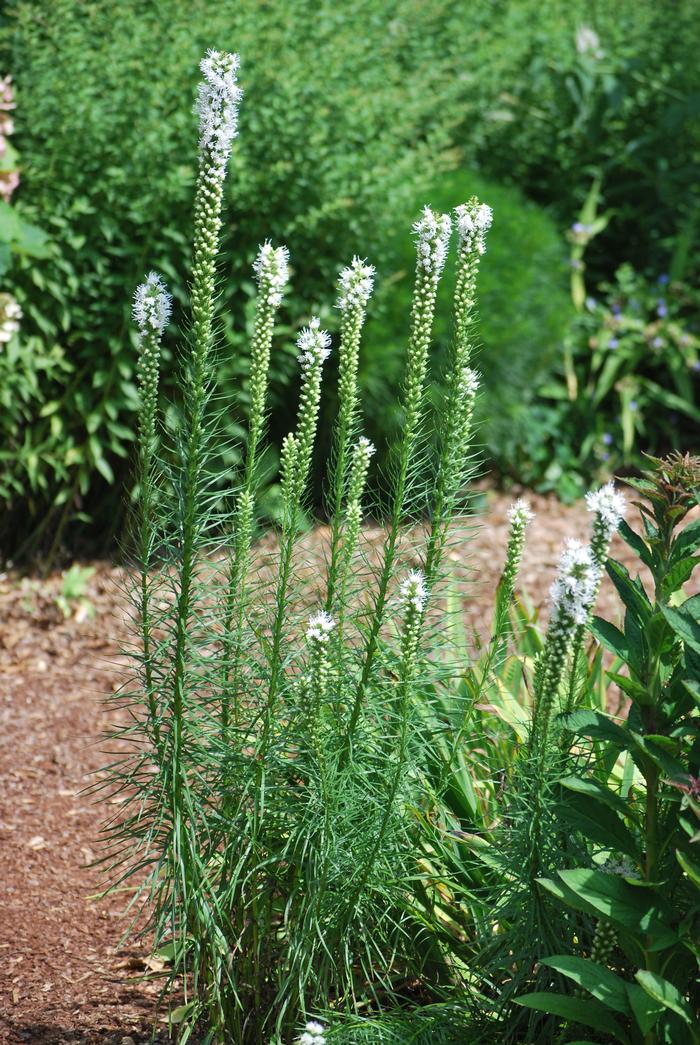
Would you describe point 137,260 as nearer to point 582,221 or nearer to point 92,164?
point 92,164

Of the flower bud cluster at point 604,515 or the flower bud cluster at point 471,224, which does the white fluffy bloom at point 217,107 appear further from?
the flower bud cluster at point 604,515

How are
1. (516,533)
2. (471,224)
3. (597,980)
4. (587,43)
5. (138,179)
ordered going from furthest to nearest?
1. (587,43)
2. (138,179)
3. (516,533)
4. (471,224)
5. (597,980)

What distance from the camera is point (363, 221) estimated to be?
586 centimetres

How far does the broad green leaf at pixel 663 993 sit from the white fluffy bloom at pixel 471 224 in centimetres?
137

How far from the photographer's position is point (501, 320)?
21.4 feet

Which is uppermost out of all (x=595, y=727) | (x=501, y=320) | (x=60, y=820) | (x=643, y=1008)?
(x=501, y=320)

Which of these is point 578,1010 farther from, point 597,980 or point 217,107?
point 217,107

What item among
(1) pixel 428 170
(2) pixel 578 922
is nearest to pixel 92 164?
(1) pixel 428 170

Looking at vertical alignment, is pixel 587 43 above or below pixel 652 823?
above

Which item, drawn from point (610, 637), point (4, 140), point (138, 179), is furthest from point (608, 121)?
point (610, 637)

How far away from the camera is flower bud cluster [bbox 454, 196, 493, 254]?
236cm

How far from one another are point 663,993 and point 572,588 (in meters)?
0.71

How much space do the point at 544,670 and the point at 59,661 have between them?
10.9ft

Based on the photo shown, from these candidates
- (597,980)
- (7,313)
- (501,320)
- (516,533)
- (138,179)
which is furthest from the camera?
(501,320)
